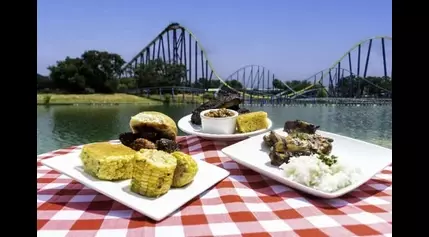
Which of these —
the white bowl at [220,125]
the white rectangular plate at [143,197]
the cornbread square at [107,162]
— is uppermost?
the white bowl at [220,125]

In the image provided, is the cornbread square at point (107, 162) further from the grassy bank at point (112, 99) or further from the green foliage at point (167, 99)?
the green foliage at point (167, 99)

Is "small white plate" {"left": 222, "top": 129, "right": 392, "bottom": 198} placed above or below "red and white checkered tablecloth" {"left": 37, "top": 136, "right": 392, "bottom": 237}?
above

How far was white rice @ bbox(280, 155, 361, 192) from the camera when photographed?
0.54m

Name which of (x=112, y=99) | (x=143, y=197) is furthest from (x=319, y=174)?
(x=112, y=99)

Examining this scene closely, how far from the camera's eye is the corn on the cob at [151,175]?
1.57ft

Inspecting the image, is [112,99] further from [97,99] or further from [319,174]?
[319,174]

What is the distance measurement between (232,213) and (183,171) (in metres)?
0.11

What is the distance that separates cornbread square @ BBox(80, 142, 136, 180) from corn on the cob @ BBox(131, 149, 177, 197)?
4 centimetres

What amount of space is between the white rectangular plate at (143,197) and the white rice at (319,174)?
0.40 feet

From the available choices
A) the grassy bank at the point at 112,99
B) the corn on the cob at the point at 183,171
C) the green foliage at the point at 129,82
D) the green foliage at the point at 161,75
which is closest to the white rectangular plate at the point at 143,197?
the corn on the cob at the point at 183,171

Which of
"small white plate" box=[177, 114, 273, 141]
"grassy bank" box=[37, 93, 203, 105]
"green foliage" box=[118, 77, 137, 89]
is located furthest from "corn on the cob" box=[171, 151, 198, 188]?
"green foliage" box=[118, 77, 137, 89]

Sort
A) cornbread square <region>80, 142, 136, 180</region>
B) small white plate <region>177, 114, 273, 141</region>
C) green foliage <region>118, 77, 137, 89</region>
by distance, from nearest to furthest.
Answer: cornbread square <region>80, 142, 136, 180</region> → small white plate <region>177, 114, 273, 141</region> → green foliage <region>118, 77, 137, 89</region>

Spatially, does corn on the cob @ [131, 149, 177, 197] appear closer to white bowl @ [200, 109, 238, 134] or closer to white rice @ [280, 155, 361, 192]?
white rice @ [280, 155, 361, 192]

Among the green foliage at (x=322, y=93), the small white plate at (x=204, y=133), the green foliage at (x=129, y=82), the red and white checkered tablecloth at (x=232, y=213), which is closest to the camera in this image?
the red and white checkered tablecloth at (x=232, y=213)
